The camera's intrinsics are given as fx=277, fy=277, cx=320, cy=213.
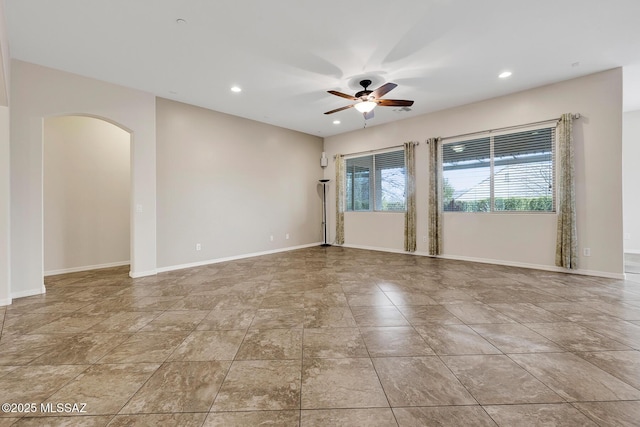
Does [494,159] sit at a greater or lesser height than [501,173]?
greater

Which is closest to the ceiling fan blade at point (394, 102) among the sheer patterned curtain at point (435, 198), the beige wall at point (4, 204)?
the sheer patterned curtain at point (435, 198)

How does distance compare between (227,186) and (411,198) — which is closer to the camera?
(227,186)

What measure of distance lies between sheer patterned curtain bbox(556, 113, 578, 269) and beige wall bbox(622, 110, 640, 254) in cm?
303

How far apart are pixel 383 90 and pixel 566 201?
3.59 metres

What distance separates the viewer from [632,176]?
6.16m

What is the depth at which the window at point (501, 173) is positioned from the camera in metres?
4.96

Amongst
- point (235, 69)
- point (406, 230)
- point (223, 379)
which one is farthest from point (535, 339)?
point (235, 69)

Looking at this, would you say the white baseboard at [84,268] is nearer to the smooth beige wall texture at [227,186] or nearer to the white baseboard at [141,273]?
the white baseboard at [141,273]

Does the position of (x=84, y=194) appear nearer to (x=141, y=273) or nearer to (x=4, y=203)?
(x=4, y=203)

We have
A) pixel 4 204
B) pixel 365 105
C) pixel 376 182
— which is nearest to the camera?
pixel 4 204

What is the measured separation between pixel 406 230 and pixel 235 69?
4.81 m

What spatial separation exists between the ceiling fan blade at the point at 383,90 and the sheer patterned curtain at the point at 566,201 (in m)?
3.14

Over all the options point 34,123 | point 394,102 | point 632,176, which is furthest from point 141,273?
point 632,176

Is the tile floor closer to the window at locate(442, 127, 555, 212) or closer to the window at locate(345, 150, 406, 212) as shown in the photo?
the window at locate(442, 127, 555, 212)
